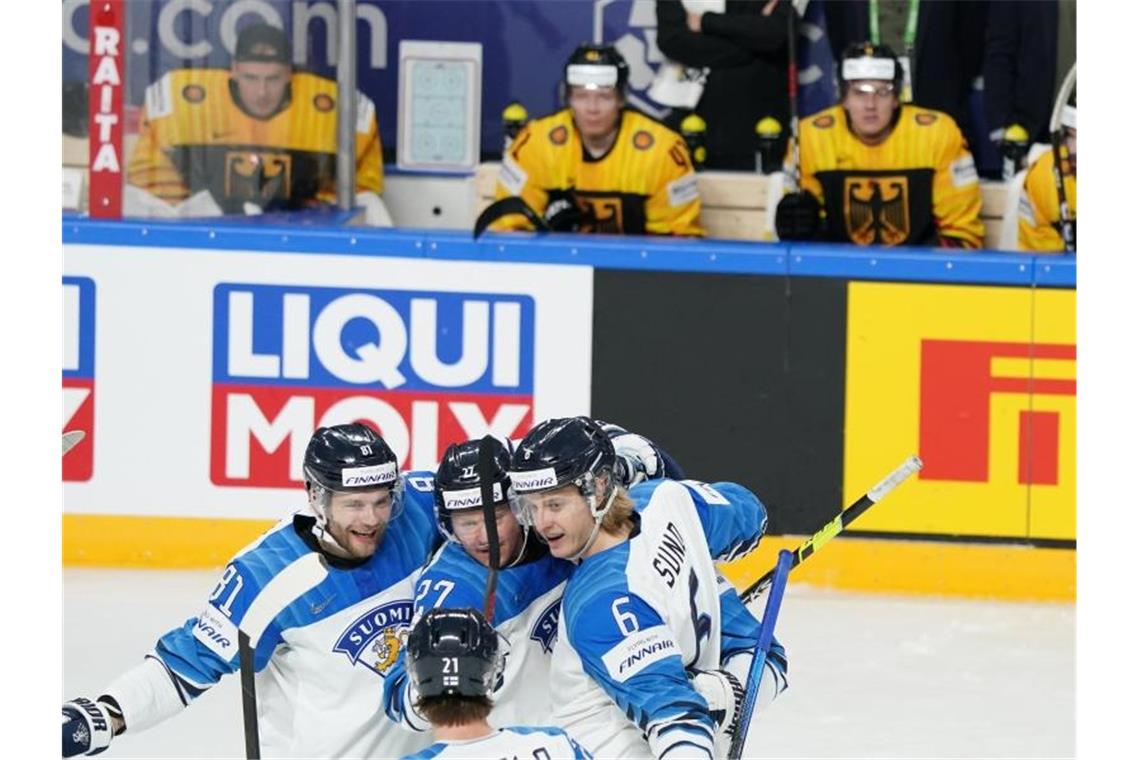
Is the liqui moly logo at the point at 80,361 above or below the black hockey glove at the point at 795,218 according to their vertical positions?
below

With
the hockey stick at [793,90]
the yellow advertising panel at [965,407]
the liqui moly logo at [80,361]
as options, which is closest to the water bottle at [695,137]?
the hockey stick at [793,90]

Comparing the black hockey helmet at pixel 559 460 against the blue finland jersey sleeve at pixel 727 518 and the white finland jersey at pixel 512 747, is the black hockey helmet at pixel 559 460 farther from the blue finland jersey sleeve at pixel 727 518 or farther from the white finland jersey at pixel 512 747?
the white finland jersey at pixel 512 747

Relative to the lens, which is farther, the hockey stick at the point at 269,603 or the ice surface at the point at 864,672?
the ice surface at the point at 864,672

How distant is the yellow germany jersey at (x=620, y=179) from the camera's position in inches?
261

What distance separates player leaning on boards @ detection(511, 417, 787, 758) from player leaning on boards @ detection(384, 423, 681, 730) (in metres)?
0.09

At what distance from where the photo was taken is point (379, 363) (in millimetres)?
5844

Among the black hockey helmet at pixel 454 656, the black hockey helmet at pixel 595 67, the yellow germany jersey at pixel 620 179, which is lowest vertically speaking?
the black hockey helmet at pixel 454 656

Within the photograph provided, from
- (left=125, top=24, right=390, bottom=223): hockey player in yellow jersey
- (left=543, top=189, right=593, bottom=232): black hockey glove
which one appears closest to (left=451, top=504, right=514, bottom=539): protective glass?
(left=125, top=24, right=390, bottom=223): hockey player in yellow jersey

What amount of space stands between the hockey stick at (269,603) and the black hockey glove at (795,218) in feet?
10.6

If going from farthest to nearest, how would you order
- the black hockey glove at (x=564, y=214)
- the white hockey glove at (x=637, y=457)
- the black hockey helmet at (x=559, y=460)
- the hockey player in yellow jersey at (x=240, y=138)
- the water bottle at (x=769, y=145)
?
the water bottle at (x=769, y=145) < the black hockey glove at (x=564, y=214) < the hockey player in yellow jersey at (x=240, y=138) < the white hockey glove at (x=637, y=457) < the black hockey helmet at (x=559, y=460)

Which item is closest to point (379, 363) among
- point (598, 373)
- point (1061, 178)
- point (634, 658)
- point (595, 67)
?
point (598, 373)

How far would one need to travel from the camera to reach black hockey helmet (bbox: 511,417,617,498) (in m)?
3.01

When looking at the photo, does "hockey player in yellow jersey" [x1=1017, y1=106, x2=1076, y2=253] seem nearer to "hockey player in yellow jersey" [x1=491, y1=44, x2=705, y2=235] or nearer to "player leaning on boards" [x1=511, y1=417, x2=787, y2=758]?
"hockey player in yellow jersey" [x1=491, y1=44, x2=705, y2=235]
